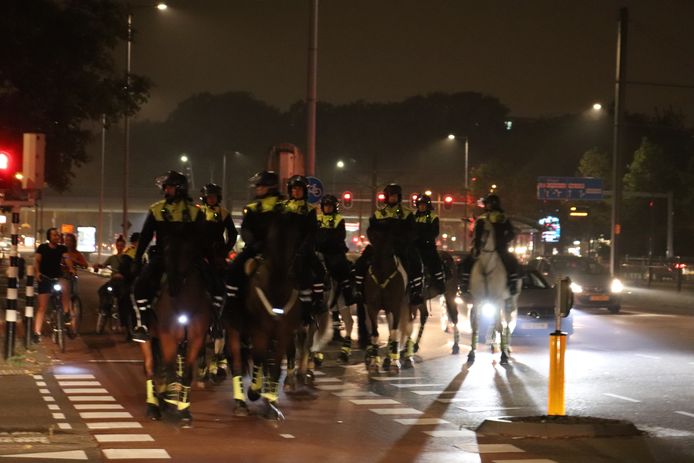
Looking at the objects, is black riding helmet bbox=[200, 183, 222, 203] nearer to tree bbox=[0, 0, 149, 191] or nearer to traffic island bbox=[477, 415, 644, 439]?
traffic island bbox=[477, 415, 644, 439]

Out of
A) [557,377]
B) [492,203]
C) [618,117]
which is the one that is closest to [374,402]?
[557,377]

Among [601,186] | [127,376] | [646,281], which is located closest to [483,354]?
[127,376]

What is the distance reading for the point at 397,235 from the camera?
15.9 m

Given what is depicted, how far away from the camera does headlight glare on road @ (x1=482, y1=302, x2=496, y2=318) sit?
717 inches

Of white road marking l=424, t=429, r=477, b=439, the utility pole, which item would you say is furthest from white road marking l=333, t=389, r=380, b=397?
the utility pole

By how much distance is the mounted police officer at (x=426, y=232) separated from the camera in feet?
55.9

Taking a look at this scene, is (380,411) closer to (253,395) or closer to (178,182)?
(253,395)

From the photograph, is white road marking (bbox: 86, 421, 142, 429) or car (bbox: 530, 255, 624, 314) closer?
white road marking (bbox: 86, 421, 142, 429)

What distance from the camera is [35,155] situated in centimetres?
1688

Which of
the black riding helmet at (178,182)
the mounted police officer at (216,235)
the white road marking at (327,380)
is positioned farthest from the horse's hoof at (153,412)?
the white road marking at (327,380)

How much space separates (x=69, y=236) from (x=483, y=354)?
828cm

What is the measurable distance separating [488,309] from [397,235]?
3.15m

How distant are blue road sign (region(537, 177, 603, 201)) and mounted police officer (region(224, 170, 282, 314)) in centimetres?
4728

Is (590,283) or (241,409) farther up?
(590,283)
